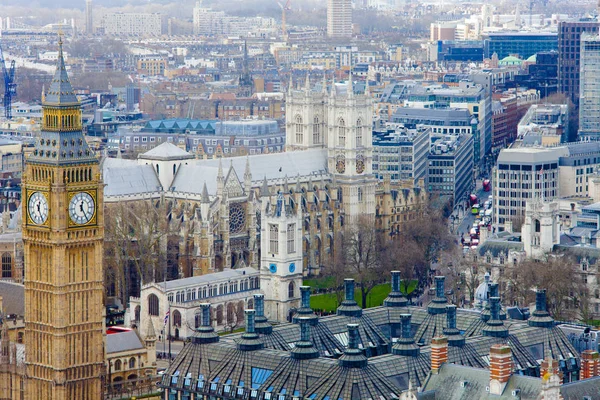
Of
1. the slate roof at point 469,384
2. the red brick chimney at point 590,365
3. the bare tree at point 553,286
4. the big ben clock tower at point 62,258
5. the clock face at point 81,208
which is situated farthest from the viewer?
the bare tree at point 553,286

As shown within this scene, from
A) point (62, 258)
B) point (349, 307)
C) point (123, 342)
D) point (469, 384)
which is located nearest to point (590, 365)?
point (469, 384)

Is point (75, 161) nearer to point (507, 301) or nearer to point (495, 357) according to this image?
point (495, 357)

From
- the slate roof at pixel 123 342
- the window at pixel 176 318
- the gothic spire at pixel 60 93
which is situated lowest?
the window at pixel 176 318

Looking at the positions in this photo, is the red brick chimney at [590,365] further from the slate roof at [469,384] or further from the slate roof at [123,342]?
the slate roof at [123,342]

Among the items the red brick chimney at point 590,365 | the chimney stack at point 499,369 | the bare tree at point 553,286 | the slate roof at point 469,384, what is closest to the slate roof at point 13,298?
the bare tree at point 553,286

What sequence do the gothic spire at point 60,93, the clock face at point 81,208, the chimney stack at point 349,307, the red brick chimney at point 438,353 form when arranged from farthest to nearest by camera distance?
the chimney stack at point 349,307
the gothic spire at point 60,93
the clock face at point 81,208
the red brick chimney at point 438,353

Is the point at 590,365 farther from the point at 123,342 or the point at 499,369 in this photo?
the point at 123,342

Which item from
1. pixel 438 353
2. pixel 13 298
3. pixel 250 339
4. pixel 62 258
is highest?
pixel 62 258

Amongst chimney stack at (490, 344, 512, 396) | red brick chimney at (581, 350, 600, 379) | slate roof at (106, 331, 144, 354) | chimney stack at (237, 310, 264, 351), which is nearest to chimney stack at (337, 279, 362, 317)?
chimney stack at (237, 310, 264, 351)
